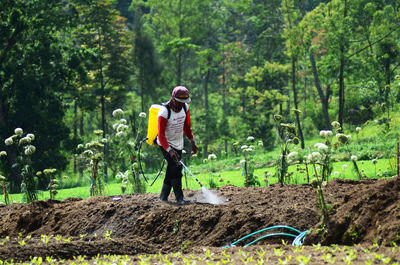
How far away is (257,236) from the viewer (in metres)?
6.26

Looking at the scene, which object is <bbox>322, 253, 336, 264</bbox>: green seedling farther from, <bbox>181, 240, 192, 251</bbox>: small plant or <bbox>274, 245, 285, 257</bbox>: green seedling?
<bbox>181, 240, 192, 251</bbox>: small plant

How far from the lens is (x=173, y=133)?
8.51 meters

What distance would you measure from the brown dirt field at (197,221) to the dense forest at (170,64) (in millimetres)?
1858

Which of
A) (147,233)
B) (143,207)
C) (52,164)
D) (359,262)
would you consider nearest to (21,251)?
(147,233)

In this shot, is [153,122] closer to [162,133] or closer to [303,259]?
[162,133]

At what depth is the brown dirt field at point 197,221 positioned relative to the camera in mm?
5277

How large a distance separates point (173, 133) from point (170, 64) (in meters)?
37.3

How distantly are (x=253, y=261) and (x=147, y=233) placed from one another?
9.76 ft

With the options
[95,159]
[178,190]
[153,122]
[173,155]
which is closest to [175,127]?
[153,122]

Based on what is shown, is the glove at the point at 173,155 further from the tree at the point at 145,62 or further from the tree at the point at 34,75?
the tree at the point at 145,62

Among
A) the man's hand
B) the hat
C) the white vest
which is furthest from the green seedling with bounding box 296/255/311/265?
the white vest

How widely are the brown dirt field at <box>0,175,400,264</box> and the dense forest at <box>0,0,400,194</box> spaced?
1.86 m

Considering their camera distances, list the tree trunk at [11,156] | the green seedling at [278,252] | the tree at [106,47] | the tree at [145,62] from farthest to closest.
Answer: the tree at [145,62] < the tree at [106,47] < the tree trunk at [11,156] < the green seedling at [278,252]

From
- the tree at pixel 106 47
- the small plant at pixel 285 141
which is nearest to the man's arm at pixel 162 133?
the small plant at pixel 285 141
